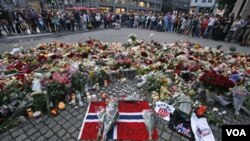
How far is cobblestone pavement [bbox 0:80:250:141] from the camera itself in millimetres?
3529

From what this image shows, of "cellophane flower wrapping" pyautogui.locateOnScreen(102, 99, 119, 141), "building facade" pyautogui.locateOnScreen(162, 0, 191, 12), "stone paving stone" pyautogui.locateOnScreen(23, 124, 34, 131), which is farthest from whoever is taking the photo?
"building facade" pyautogui.locateOnScreen(162, 0, 191, 12)

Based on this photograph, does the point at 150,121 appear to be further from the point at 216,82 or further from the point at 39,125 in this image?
the point at 39,125

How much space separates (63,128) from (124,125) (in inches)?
51.8

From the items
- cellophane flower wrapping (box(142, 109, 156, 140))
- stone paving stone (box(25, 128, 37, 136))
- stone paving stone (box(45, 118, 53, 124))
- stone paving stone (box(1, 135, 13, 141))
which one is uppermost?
cellophane flower wrapping (box(142, 109, 156, 140))

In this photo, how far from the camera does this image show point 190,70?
6.09 metres

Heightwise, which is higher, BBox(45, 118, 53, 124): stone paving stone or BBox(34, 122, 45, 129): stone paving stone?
BBox(45, 118, 53, 124): stone paving stone

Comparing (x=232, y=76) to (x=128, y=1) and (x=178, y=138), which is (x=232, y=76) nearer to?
(x=178, y=138)

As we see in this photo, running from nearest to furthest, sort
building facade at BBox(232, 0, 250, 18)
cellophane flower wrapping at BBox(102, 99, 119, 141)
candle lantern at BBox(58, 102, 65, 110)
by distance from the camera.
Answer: cellophane flower wrapping at BBox(102, 99, 119, 141)
candle lantern at BBox(58, 102, 65, 110)
building facade at BBox(232, 0, 250, 18)

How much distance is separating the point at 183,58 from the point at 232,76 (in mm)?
1869

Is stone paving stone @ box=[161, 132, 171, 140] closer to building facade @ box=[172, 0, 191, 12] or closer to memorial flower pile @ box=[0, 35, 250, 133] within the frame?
memorial flower pile @ box=[0, 35, 250, 133]

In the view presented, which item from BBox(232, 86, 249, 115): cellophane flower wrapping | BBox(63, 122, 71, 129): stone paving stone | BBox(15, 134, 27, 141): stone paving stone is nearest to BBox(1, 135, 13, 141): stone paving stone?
BBox(15, 134, 27, 141): stone paving stone

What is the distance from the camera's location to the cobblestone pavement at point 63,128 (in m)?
3.53

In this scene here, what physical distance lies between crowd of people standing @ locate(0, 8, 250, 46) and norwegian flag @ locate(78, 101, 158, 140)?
11505 millimetres

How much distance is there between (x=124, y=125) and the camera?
3773mm
